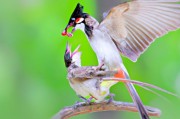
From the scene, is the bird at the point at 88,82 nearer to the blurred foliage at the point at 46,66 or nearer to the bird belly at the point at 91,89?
the bird belly at the point at 91,89

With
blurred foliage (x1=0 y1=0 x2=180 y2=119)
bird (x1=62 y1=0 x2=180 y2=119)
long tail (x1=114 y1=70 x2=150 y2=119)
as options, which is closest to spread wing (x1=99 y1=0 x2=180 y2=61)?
bird (x1=62 y1=0 x2=180 y2=119)

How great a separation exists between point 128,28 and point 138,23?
0.15ft

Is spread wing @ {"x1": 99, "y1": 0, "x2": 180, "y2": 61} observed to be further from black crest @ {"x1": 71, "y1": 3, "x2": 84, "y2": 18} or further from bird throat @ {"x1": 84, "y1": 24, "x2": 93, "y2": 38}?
black crest @ {"x1": 71, "y1": 3, "x2": 84, "y2": 18}

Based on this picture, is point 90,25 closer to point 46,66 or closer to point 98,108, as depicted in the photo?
point 98,108

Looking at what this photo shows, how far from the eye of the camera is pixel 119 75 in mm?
2447

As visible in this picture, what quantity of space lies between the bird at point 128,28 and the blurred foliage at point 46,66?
1479 mm

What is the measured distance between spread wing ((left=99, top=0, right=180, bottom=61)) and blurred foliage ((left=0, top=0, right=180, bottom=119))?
4.84 ft

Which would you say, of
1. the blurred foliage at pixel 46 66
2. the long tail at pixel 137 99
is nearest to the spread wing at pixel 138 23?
the long tail at pixel 137 99

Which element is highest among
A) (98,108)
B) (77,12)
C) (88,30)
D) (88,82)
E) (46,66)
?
(77,12)

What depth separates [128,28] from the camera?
262 centimetres

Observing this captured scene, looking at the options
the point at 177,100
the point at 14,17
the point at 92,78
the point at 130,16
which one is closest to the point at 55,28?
the point at 14,17

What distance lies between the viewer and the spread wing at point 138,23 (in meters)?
2.53

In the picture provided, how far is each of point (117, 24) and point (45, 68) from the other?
6.22ft

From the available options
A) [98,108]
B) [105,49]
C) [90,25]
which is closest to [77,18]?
[90,25]
